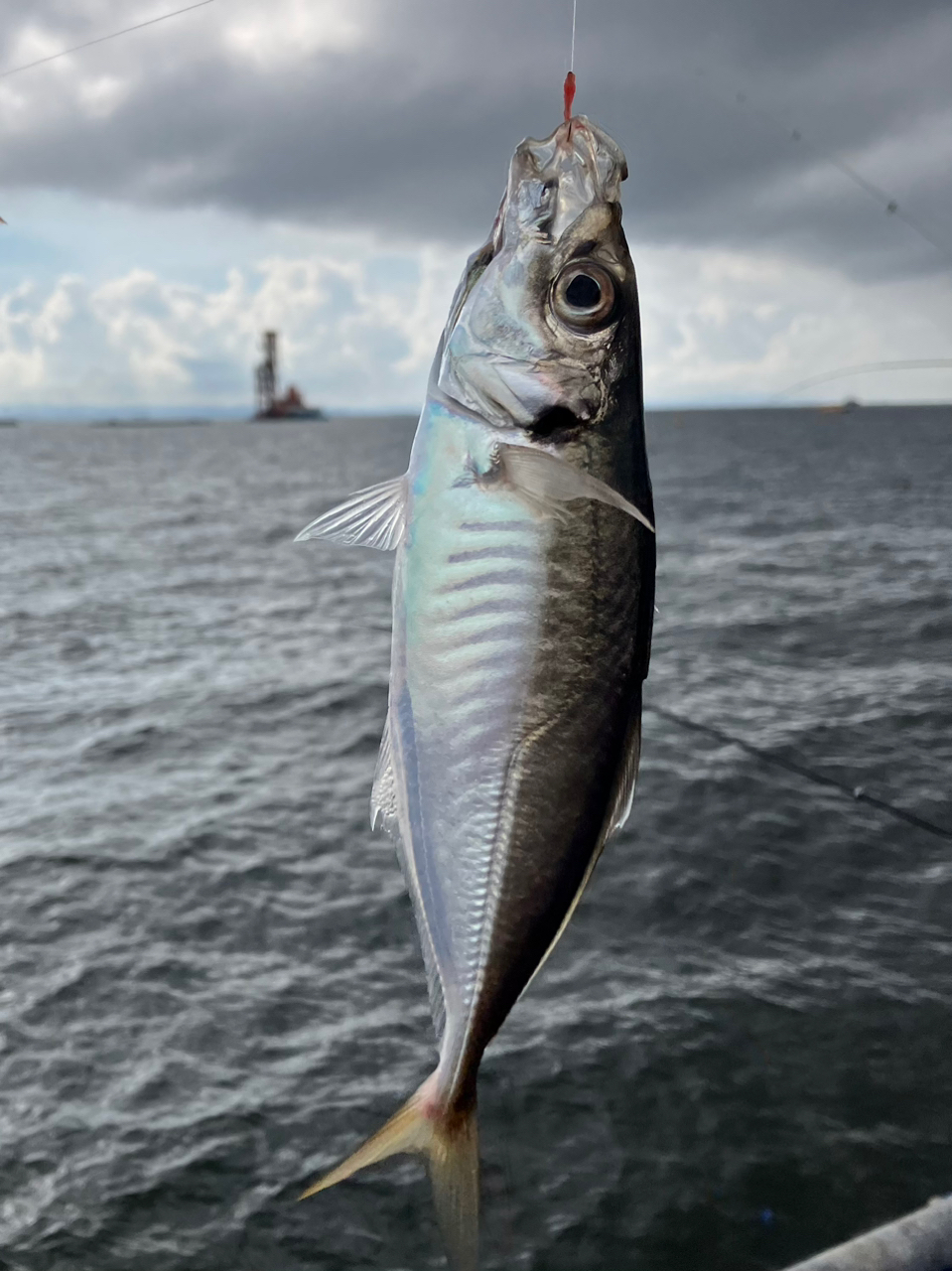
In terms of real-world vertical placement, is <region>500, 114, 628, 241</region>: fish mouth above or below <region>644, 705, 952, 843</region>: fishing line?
above

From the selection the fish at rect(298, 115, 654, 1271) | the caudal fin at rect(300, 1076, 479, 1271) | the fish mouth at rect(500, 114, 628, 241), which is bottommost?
the caudal fin at rect(300, 1076, 479, 1271)

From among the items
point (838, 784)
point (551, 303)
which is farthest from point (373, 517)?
point (838, 784)

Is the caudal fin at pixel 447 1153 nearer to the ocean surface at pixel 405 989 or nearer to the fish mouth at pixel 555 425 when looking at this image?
the fish mouth at pixel 555 425

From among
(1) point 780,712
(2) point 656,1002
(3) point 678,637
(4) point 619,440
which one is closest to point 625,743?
(4) point 619,440

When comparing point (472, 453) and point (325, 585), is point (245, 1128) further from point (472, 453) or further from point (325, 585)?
point (325, 585)

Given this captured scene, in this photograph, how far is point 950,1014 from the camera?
9.07 meters

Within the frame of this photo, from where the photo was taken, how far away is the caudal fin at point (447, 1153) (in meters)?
2.33

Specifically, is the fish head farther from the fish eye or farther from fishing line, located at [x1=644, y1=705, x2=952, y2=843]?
fishing line, located at [x1=644, y1=705, x2=952, y2=843]

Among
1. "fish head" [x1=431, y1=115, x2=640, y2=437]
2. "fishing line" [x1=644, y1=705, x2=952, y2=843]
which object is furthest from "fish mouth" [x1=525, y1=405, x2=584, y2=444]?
"fishing line" [x1=644, y1=705, x2=952, y2=843]

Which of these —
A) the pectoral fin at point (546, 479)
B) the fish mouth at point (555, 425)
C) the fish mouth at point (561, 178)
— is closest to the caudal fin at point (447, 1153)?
the pectoral fin at point (546, 479)

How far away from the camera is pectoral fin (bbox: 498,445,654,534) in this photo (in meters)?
2.06

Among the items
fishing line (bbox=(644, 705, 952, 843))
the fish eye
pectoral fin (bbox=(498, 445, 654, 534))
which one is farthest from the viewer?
fishing line (bbox=(644, 705, 952, 843))

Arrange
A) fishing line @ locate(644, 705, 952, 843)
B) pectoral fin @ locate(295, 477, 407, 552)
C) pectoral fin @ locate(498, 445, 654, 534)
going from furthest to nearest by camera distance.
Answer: fishing line @ locate(644, 705, 952, 843), pectoral fin @ locate(295, 477, 407, 552), pectoral fin @ locate(498, 445, 654, 534)

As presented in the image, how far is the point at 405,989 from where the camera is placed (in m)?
9.43
